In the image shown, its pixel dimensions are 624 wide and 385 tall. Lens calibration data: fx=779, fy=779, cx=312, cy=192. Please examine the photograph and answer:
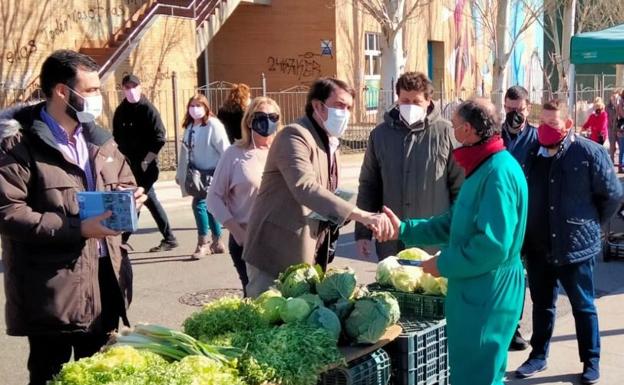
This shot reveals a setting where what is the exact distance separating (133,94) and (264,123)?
4.33 meters

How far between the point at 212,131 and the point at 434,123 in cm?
430

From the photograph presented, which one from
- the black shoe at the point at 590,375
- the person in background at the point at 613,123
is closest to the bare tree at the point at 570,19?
the person in background at the point at 613,123

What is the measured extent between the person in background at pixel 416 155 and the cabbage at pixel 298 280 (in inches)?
44.0

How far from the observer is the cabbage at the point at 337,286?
12.7 ft

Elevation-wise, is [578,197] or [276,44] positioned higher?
[276,44]

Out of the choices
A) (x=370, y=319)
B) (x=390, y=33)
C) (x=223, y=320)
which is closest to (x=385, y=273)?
(x=370, y=319)

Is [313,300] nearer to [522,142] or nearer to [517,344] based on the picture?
[522,142]

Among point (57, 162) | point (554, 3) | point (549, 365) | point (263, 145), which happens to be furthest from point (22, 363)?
point (554, 3)

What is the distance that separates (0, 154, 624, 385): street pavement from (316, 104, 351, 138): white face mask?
222 centimetres

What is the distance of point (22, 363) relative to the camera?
5.79 meters

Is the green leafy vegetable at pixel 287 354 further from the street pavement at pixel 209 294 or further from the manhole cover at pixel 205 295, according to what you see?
the manhole cover at pixel 205 295

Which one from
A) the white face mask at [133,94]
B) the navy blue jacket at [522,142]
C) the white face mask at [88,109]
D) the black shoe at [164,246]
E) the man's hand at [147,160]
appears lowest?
the black shoe at [164,246]

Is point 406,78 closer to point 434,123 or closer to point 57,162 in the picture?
point 434,123

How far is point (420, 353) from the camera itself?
3908mm
